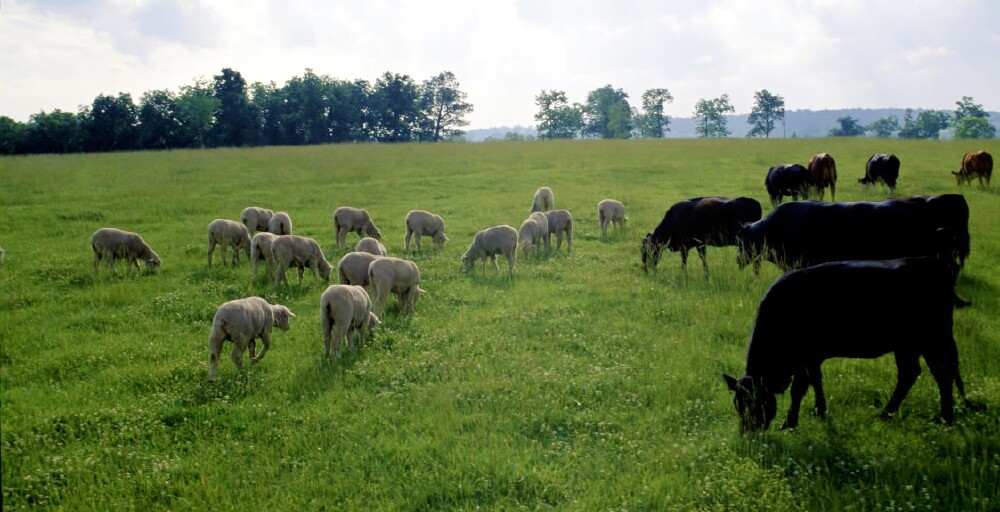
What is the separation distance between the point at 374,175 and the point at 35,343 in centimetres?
3247

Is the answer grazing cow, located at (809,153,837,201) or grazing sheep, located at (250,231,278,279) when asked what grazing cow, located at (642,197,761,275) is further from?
grazing cow, located at (809,153,837,201)

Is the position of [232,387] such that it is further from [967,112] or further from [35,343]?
[967,112]

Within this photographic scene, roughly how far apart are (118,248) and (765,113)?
525 ft

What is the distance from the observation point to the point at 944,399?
7.16m

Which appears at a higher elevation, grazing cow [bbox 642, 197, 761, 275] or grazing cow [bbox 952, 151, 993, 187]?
grazing cow [bbox 952, 151, 993, 187]

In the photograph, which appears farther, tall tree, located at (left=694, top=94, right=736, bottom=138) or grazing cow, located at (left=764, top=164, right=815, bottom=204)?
tall tree, located at (left=694, top=94, right=736, bottom=138)

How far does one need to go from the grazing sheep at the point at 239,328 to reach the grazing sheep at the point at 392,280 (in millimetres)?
2526

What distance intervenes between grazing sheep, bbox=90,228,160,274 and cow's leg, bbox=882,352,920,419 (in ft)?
53.9

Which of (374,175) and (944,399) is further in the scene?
(374,175)

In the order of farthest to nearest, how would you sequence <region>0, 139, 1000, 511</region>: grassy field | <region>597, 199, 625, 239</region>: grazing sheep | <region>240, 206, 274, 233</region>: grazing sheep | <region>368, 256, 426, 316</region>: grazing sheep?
<region>597, 199, 625, 239</region>: grazing sheep < <region>240, 206, 274, 233</region>: grazing sheep < <region>368, 256, 426, 316</region>: grazing sheep < <region>0, 139, 1000, 511</region>: grassy field

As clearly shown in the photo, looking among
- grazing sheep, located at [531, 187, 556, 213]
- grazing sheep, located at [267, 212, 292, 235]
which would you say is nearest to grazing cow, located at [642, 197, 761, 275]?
grazing sheep, located at [531, 187, 556, 213]

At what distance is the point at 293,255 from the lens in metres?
14.6

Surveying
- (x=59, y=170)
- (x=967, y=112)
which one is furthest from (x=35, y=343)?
(x=967, y=112)

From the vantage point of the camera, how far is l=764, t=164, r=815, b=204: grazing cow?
24953 mm
